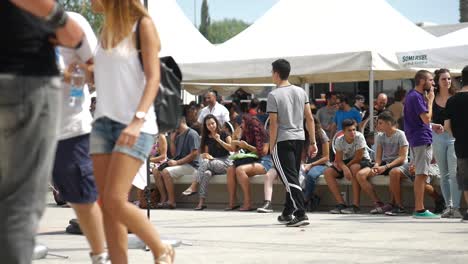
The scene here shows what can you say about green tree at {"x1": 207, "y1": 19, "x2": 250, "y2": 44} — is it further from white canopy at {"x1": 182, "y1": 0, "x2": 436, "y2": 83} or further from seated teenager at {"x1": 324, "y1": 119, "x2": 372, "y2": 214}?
seated teenager at {"x1": 324, "y1": 119, "x2": 372, "y2": 214}

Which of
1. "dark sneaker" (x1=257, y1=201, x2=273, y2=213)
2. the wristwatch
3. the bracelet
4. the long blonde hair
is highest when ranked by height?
the long blonde hair

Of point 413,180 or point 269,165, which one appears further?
point 269,165

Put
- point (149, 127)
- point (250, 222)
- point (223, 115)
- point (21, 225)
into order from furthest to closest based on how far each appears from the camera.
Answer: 1. point (223, 115)
2. point (250, 222)
3. point (149, 127)
4. point (21, 225)

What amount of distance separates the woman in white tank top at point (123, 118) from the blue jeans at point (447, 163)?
7419mm

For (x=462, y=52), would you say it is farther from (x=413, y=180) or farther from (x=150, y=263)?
(x=150, y=263)

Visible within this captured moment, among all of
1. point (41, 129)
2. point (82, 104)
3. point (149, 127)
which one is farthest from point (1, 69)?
point (82, 104)

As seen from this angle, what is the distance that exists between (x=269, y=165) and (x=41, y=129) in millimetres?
11512

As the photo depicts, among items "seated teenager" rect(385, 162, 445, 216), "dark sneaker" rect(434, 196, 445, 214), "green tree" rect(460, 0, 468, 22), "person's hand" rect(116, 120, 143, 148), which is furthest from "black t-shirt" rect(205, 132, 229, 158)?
"green tree" rect(460, 0, 468, 22)

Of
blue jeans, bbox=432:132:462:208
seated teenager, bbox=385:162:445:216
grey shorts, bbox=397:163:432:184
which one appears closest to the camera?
blue jeans, bbox=432:132:462:208

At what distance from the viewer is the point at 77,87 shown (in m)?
6.09

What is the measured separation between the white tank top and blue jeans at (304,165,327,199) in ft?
28.9

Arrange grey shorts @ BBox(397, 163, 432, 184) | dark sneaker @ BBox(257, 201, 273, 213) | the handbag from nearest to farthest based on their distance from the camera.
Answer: the handbag
grey shorts @ BBox(397, 163, 432, 184)
dark sneaker @ BBox(257, 201, 273, 213)

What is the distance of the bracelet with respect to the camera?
13.0 feet

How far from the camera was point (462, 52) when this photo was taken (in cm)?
1587
